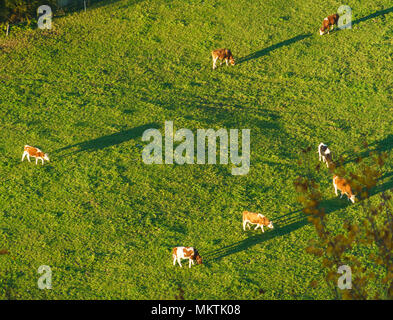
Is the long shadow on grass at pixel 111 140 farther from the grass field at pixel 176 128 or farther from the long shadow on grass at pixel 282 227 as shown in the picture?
the long shadow on grass at pixel 282 227

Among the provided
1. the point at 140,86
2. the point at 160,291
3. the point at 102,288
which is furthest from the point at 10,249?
the point at 140,86

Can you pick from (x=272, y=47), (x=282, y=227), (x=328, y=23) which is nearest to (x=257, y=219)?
(x=282, y=227)

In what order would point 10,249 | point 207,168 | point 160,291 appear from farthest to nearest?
point 207,168, point 10,249, point 160,291

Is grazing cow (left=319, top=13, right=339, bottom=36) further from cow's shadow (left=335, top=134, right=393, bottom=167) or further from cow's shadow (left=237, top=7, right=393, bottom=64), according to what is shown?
cow's shadow (left=335, top=134, right=393, bottom=167)

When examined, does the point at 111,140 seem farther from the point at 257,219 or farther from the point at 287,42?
the point at 287,42

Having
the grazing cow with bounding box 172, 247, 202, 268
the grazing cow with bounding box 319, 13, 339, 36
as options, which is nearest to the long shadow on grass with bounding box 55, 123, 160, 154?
the grazing cow with bounding box 172, 247, 202, 268

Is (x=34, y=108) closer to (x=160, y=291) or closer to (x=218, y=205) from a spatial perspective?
(x=218, y=205)
